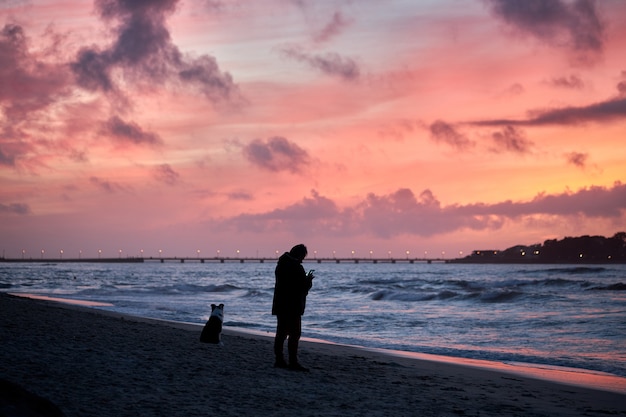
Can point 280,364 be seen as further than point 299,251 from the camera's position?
Yes

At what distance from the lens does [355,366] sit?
10.9 meters

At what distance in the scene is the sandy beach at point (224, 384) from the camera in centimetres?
630

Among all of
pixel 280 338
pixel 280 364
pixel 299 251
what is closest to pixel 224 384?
pixel 280 338

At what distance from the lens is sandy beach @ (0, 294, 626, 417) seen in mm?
6305

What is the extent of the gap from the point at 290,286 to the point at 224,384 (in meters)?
2.08

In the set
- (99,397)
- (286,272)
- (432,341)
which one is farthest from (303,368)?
(432,341)

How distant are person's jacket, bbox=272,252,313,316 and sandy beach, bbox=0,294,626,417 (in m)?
0.89

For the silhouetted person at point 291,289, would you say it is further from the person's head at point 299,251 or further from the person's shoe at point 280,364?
the person's shoe at point 280,364

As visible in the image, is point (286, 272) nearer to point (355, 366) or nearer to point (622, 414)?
point (355, 366)

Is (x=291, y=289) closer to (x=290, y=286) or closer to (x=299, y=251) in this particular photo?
(x=290, y=286)

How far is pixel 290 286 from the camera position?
9.51 m

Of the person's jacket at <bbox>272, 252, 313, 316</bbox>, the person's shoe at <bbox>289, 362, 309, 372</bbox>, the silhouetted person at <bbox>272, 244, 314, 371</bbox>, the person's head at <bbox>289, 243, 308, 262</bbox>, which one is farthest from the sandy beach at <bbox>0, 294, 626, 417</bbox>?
the person's head at <bbox>289, 243, 308, 262</bbox>

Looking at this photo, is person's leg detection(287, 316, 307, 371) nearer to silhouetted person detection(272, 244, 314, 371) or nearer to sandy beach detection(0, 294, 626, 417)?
silhouetted person detection(272, 244, 314, 371)

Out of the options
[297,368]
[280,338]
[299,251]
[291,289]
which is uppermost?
[299,251]
